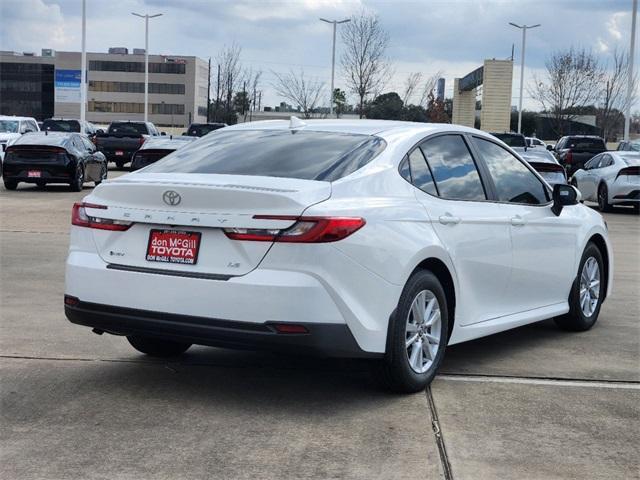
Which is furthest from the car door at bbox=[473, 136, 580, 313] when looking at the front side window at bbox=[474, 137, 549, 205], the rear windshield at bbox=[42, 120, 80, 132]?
the rear windshield at bbox=[42, 120, 80, 132]

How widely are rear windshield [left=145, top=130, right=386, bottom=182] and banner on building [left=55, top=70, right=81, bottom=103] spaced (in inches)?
4174

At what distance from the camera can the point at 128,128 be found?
3619 cm

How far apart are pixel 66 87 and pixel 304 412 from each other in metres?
110

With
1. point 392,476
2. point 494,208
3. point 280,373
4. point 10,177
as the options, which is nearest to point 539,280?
point 494,208

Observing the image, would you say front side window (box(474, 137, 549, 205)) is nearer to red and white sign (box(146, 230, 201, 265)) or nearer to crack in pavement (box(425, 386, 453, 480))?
crack in pavement (box(425, 386, 453, 480))

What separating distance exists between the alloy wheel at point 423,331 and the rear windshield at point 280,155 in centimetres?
87

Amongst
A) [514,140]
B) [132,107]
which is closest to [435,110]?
[514,140]

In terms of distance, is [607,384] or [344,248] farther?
[607,384]

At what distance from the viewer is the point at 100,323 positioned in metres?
5.27

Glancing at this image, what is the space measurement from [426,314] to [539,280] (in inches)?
64.3

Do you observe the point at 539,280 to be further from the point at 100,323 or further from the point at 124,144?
the point at 124,144

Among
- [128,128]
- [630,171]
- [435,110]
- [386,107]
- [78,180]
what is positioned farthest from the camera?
[435,110]

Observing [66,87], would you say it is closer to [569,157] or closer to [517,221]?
[569,157]

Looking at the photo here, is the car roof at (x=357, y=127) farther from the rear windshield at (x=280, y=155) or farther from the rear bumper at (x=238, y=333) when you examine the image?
the rear bumper at (x=238, y=333)
